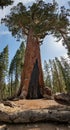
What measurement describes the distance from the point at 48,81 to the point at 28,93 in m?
35.7

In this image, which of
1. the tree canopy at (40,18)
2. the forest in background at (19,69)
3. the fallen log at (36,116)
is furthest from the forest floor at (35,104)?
the forest in background at (19,69)

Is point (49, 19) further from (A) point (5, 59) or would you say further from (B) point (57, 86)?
(B) point (57, 86)

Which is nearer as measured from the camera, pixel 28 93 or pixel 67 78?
pixel 28 93

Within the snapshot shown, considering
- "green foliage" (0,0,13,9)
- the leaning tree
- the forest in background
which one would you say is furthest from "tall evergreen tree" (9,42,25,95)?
"green foliage" (0,0,13,9)

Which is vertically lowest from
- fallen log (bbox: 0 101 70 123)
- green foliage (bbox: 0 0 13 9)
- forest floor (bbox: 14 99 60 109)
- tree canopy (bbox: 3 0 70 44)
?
fallen log (bbox: 0 101 70 123)

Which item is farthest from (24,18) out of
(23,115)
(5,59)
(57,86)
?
(57,86)

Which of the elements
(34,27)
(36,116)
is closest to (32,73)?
Result: (34,27)

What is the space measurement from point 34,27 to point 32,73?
5217 mm

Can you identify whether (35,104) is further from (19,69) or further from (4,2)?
(19,69)

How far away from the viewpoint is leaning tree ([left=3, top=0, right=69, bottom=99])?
24344 millimetres

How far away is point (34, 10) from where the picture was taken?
81.2 feet

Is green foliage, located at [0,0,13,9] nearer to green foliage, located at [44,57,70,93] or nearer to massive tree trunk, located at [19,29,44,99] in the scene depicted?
massive tree trunk, located at [19,29,44,99]

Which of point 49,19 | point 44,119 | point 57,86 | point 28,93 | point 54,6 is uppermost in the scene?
point 54,6

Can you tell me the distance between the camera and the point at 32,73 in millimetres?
25234
